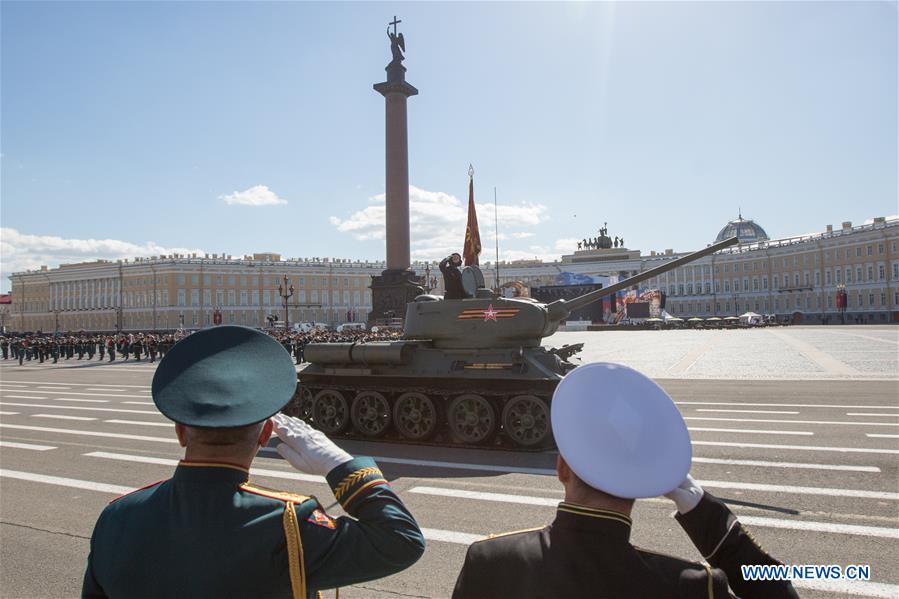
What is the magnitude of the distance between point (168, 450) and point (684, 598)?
10140 mm

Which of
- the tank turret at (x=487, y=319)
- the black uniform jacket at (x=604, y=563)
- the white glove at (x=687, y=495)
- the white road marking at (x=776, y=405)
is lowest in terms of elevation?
the white road marking at (x=776, y=405)

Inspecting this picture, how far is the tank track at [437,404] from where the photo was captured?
1003cm

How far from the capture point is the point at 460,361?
1080 centimetres

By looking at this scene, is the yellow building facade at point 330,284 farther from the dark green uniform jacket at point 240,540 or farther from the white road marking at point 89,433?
the dark green uniform jacket at point 240,540

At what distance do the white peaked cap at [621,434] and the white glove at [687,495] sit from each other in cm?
18

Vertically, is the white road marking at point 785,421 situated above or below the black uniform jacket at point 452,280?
below

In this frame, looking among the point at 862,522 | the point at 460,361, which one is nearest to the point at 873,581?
the point at 862,522

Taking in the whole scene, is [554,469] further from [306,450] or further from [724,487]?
[306,450]

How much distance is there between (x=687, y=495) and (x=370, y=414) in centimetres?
960

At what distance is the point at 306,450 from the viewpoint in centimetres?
211

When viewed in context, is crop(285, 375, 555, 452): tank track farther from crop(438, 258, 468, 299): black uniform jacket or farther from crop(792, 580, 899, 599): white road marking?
crop(792, 580, 899, 599): white road marking

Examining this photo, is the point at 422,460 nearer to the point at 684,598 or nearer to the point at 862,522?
the point at 862,522

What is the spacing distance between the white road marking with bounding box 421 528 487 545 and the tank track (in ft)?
12.9

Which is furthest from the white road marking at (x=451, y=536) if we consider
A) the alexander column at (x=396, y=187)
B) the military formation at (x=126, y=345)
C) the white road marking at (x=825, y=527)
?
the alexander column at (x=396, y=187)
